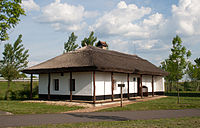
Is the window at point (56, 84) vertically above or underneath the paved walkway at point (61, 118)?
above

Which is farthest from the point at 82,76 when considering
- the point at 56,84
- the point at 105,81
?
the point at 56,84

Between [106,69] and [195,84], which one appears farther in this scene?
[195,84]

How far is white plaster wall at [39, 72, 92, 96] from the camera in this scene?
18516 millimetres

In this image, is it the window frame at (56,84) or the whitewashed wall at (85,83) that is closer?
the whitewashed wall at (85,83)

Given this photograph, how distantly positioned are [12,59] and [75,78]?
23201 mm

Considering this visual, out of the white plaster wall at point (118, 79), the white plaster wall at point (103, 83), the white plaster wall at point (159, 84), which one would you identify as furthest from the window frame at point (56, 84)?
the white plaster wall at point (159, 84)

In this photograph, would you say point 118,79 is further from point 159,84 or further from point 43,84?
point 159,84

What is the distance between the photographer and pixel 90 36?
39000mm

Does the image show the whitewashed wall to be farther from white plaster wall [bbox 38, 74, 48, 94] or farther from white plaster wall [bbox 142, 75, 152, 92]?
white plaster wall [bbox 142, 75, 152, 92]

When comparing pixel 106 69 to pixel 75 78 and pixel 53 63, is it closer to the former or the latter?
pixel 75 78

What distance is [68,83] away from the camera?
20062 millimetres

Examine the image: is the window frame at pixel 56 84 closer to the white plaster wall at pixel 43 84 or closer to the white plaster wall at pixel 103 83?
the white plaster wall at pixel 43 84

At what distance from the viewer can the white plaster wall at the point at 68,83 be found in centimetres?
1852

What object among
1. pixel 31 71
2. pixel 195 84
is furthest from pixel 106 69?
pixel 195 84
